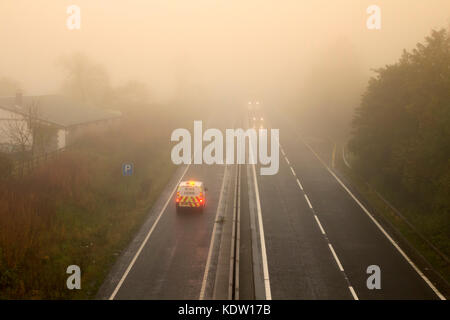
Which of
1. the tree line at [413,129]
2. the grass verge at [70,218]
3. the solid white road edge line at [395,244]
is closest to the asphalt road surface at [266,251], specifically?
the solid white road edge line at [395,244]

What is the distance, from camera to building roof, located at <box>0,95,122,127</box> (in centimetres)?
4622

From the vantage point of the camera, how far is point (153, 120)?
66.5 meters

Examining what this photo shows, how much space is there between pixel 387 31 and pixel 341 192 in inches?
5274

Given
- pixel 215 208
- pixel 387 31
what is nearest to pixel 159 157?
pixel 215 208

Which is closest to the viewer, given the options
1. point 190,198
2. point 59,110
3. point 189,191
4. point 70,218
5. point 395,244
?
point 395,244

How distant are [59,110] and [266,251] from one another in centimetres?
4147

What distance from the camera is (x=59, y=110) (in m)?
53.9

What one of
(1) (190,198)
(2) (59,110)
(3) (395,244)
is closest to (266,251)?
(1) (190,198)

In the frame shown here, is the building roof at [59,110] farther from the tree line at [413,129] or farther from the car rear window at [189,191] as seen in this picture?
the tree line at [413,129]

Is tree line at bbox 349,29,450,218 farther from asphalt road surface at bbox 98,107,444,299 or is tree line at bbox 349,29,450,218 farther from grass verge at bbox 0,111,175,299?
grass verge at bbox 0,111,175,299

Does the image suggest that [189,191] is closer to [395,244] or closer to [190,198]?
[190,198]

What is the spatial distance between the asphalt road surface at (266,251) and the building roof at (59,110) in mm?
20503

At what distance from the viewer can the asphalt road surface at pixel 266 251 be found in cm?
1727
